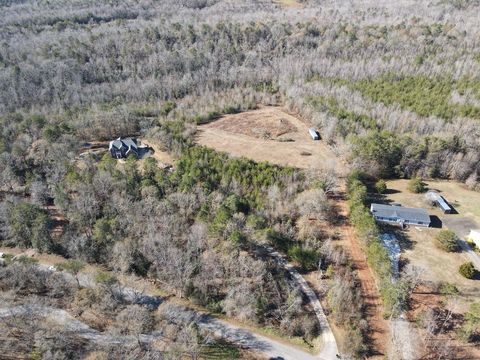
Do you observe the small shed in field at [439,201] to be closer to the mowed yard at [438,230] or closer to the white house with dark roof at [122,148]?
the mowed yard at [438,230]

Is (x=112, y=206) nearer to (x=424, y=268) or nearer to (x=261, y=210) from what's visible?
(x=261, y=210)

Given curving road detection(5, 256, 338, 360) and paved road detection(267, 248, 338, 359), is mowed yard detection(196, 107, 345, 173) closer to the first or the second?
paved road detection(267, 248, 338, 359)

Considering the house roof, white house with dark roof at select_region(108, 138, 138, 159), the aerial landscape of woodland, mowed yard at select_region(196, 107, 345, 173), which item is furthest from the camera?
white house with dark roof at select_region(108, 138, 138, 159)

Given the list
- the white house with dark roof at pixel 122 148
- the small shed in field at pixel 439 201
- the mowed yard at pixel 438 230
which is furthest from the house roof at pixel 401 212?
the white house with dark roof at pixel 122 148

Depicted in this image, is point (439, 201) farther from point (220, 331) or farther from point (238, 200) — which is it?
point (220, 331)

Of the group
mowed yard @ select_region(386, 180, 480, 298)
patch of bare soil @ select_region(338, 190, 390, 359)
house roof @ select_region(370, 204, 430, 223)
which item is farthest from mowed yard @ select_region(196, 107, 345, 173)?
patch of bare soil @ select_region(338, 190, 390, 359)

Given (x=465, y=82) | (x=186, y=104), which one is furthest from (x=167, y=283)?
(x=465, y=82)

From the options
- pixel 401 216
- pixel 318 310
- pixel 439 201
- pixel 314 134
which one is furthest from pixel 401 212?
pixel 314 134
